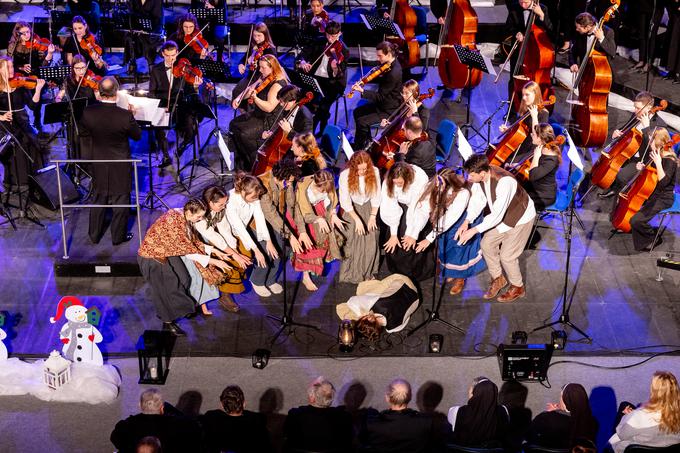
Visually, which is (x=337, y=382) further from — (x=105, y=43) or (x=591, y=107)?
(x=105, y=43)

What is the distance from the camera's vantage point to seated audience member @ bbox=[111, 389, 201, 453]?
6.33 m

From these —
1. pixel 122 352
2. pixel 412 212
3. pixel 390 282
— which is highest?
pixel 412 212

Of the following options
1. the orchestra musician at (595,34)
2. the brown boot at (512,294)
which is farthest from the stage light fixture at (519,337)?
the orchestra musician at (595,34)

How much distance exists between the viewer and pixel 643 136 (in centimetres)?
956

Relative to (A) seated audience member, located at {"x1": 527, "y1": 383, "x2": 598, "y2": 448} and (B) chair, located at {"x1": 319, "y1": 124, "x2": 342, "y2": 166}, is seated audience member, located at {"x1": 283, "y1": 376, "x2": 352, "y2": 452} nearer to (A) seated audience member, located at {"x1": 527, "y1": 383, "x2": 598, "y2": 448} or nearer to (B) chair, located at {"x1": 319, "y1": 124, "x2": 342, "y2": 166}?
(A) seated audience member, located at {"x1": 527, "y1": 383, "x2": 598, "y2": 448}

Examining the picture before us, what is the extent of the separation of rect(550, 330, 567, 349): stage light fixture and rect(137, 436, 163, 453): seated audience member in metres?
3.56

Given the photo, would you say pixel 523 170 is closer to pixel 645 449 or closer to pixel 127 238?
pixel 645 449

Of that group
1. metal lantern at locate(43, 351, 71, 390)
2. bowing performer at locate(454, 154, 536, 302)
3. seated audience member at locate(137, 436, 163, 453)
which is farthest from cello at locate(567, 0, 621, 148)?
seated audience member at locate(137, 436, 163, 453)

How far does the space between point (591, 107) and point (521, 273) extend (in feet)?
8.05

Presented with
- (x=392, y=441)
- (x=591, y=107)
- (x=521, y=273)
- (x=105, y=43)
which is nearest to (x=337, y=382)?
(x=392, y=441)

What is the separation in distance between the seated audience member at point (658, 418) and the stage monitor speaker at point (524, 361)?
44.2 inches

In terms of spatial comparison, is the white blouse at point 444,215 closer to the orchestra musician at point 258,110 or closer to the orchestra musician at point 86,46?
the orchestra musician at point 258,110

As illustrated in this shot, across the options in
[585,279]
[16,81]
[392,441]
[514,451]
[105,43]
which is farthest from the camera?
[105,43]

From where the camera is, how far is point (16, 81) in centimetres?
1001
